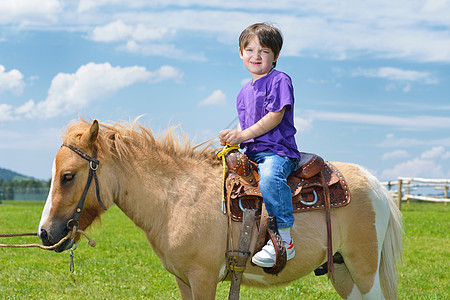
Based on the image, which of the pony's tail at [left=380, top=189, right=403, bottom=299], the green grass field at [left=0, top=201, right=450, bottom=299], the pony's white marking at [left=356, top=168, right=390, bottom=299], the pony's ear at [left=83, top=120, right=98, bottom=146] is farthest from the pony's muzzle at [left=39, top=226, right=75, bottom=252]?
the pony's tail at [left=380, top=189, right=403, bottom=299]

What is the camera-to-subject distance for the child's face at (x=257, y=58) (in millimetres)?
4262

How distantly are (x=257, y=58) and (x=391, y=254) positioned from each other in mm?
2578

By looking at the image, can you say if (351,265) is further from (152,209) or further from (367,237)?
(152,209)

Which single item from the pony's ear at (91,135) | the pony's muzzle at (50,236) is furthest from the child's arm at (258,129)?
the pony's muzzle at (50,236)

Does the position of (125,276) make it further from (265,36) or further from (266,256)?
(265,36)

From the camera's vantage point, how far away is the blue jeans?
3934 mm

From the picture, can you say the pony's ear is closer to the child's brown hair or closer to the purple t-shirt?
the purple t-shirt

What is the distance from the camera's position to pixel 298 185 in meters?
4.31

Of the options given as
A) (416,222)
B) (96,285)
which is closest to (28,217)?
(96,285)

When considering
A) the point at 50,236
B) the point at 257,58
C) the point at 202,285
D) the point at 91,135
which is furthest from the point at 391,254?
the point at 50,236

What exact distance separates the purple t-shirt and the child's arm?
67 mm

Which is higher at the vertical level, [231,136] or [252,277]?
[231,136]

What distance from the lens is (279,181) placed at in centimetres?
394

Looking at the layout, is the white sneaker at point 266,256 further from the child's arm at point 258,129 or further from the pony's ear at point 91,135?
the pony's ear at point 91,135
